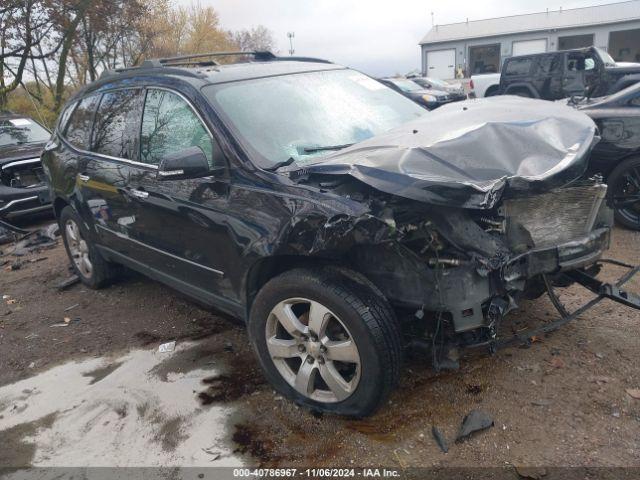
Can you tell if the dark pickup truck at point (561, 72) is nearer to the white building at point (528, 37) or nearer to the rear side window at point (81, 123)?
the rear side window at point (81, 123)

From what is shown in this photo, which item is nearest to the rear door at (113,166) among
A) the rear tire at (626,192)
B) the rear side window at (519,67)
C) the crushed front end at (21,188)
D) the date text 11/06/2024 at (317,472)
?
the date text 11/06/2024 at (317,472)

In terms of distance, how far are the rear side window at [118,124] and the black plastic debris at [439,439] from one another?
2688mm

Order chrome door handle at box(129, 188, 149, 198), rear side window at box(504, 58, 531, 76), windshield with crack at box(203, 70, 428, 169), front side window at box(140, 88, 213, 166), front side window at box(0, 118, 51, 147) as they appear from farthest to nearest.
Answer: rear side window at box(504, 58, 531, 76)
front side window at box(0, 118, 51, 147)
chrome door handle at box(129, 188, 149, 198)
front side window at box(140, 88, 213, 166)
windshield with crack at box(203, 70, 428, 169)

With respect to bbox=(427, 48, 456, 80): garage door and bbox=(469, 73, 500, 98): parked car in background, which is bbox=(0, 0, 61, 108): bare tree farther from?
bbox=(427, 48, 456, 80): garage door

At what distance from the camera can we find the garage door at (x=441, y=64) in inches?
1342

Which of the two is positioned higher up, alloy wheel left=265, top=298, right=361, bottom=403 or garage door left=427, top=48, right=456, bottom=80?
garage door left=427, top=48, right=456, bottom=80

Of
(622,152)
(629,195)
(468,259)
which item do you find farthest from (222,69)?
(629,195)

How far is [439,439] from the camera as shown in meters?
2.55

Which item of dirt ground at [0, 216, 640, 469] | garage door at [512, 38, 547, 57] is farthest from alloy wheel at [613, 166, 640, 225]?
garage door at [512, 38, 547, 57]

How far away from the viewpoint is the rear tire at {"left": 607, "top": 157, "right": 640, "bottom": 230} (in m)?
5.14

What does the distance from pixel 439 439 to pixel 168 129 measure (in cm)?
251

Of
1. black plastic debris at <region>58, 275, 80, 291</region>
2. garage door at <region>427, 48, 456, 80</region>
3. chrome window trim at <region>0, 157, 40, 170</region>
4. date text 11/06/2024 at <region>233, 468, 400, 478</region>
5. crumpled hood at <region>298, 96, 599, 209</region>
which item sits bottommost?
date text 11/06/2024 at <region>233, 468, 400, 478</region>

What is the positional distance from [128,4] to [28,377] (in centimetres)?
1584

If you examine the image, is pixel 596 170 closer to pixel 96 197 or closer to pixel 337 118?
pixel 337 118
